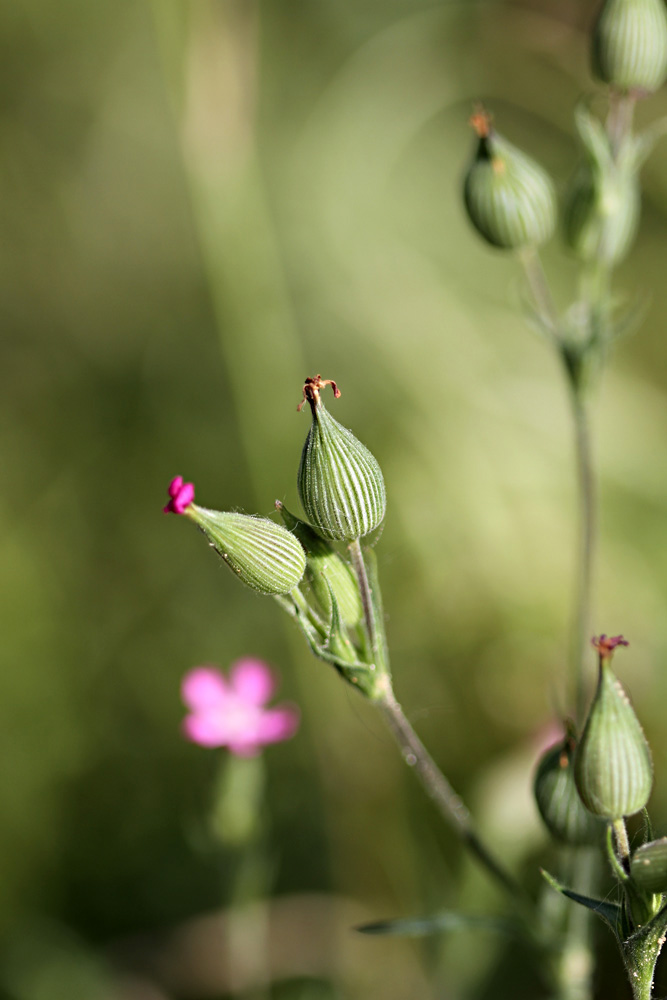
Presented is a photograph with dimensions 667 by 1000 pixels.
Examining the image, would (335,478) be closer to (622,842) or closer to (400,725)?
(400,725)

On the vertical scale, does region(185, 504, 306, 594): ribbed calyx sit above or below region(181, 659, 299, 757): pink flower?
above

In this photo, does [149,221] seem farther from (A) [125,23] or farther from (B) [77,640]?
(B) [77,640]

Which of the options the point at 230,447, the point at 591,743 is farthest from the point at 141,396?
the point at 591,743

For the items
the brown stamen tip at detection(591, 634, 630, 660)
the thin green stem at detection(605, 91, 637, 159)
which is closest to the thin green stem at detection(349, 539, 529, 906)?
the brown stamen tip at detection(591, 634, 630, 660)

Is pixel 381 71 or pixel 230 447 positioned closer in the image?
pixel 230 447

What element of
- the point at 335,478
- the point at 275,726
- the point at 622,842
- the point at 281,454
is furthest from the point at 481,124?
the point at 281,454

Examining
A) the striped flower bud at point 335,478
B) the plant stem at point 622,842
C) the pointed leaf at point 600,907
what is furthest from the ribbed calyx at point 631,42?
the pointed leaf at point 600,907

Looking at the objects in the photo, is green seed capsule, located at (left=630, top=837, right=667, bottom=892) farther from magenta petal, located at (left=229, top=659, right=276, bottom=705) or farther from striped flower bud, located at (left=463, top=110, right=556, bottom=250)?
magenta petal, located at (left=229, top=659, right=276, bottom=705)
